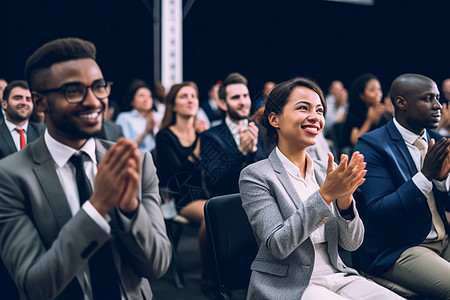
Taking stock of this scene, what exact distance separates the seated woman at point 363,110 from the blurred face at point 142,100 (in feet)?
6.49

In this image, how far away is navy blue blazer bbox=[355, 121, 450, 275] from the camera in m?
1.88

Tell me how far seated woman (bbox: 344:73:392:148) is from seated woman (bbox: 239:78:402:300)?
2.32 metres

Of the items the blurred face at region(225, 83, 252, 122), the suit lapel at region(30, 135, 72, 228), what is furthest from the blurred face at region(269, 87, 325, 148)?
the blurred face at region(225, 83, 252, 122)

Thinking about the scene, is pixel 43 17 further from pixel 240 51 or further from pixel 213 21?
pixel 240 51

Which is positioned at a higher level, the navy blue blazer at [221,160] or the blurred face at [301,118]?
the blurred face at [301,118]

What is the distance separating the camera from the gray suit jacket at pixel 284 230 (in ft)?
4.74

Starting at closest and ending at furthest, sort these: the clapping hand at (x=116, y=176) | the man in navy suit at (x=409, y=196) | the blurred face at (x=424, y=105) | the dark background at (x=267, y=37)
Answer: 1. the clapping hand at (x=116, y=176)
2. the man in navy suit at (x=409, y=196)
3. the blurred face at (x=424, y=105)
4. the dark background at (x=267, y=37)

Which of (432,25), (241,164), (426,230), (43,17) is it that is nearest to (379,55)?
(432,25)

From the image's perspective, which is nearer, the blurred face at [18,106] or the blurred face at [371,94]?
the blurred face at [18,106]

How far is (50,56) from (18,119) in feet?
7.91

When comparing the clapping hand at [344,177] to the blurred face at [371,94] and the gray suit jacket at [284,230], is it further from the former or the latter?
the blurred face at [371,94]

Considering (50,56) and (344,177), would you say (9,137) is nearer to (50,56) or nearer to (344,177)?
(50,56)

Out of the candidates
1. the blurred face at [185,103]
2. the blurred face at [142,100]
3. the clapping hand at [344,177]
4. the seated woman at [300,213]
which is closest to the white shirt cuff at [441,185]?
the seated woman at [300,213]

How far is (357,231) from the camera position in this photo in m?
1.58
